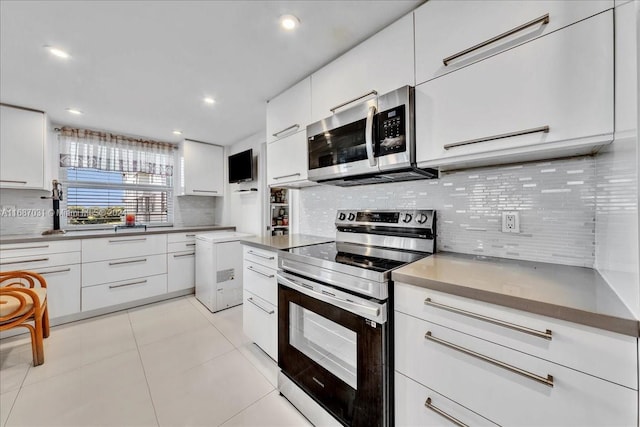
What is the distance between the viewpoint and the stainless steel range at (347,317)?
3.54ft

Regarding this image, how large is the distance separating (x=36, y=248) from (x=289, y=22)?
3.04 m

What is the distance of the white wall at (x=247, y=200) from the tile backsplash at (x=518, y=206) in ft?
6.38

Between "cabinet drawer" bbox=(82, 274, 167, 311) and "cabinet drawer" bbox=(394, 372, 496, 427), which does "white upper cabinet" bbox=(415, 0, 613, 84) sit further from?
"cabinet drawer" bbox=(82, 274, 167, 311)

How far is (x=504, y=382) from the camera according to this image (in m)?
0.79

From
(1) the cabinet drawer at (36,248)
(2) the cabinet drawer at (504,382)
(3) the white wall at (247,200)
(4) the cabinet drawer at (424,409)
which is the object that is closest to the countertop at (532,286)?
(2) the cabinet drawer at (504,382)

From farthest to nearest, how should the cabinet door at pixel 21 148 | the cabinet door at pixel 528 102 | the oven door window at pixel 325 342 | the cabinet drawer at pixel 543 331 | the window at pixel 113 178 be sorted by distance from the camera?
the window at pixel 113 178, the cabinet door at pixel 21 148, the oven door window at pixel 325 342, the cabinet door at pixel 528 102, the cabinet drawer at pixel 543 331

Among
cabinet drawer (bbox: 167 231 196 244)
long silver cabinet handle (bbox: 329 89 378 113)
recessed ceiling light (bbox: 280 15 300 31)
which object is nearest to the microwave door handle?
long silver cabinet handle (bbox: 329 89 378 113)

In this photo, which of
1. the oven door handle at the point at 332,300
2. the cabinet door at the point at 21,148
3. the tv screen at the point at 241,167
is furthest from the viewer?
the tv screen at the point at 241,167

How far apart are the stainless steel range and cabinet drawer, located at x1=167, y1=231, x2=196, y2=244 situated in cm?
224

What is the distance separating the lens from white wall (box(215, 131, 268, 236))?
3.22 m

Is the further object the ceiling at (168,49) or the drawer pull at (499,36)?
the ceiling at (168,49)

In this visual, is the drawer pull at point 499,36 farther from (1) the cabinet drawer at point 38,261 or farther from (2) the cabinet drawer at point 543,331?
(1) the cabinet drawer at point 38,261

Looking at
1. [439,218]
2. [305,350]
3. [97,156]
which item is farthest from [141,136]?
[439,218]

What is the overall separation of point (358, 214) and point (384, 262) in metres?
0.65
